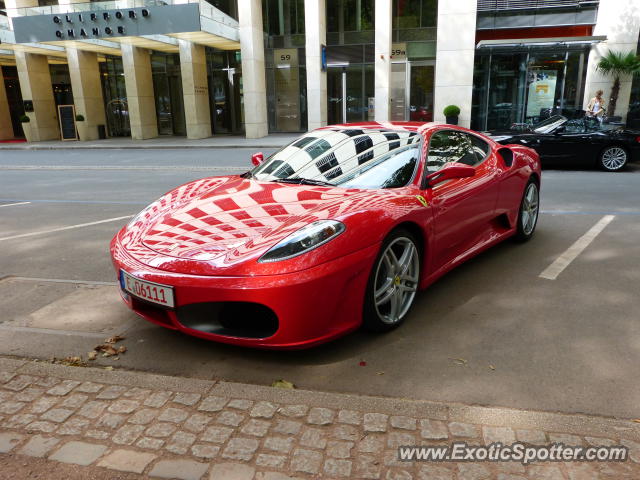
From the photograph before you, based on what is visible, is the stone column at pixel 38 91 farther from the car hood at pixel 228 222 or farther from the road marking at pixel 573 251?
the road marking at pixel 573 251

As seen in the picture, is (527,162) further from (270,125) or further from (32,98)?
(32,98)

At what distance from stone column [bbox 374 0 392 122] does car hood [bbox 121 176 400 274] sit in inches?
704

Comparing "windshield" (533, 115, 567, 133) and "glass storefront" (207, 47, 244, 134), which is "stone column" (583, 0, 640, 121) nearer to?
"windshield" (533, 115, 567, 133)

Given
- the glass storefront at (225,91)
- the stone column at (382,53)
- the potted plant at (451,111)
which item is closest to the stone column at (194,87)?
the glass storefront at (225,91)

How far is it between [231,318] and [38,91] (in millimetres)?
27464

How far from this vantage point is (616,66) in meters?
18.5

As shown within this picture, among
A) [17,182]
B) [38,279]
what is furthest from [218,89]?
[38,279]

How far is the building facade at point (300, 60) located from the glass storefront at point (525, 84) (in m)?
0.04

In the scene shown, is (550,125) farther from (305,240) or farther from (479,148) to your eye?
(305,240)

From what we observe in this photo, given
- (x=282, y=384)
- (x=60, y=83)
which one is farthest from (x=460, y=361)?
(x=60, y=83)

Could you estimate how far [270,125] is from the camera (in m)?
25.1

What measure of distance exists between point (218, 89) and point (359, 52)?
7.31 meters

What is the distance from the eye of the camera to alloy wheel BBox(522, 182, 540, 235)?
5.24m

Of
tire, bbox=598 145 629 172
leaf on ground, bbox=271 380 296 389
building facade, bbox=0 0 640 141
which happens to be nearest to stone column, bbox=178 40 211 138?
building facade, bbox=0 0 640 141
